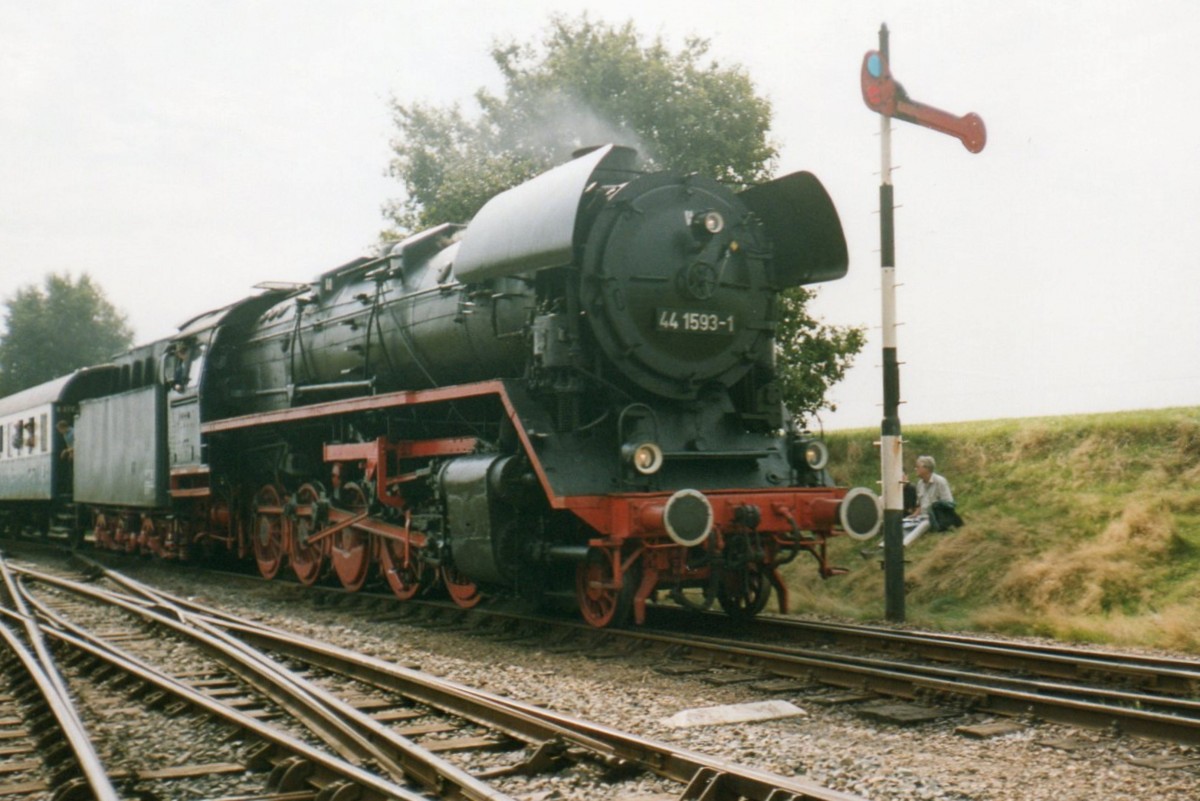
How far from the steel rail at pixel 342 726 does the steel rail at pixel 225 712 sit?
4.5 inches

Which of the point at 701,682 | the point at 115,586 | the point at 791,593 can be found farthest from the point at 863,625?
the point at 115,586

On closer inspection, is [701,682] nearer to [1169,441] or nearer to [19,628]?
[19,628]

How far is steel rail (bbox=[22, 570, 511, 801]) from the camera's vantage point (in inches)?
154

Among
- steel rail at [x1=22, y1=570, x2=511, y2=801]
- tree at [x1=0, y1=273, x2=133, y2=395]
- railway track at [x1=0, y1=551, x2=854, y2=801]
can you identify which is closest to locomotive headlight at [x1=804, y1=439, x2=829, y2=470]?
railway track at [x1=0, y1=551, x2=854, y2=801]

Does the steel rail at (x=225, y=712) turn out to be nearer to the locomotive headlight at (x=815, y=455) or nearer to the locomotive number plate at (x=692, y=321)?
the locomotive number plate at (x=692, y=321)

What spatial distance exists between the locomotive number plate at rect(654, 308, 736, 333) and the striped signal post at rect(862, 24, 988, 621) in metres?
1.67

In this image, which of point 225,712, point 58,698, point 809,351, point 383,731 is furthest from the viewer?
point 809,351

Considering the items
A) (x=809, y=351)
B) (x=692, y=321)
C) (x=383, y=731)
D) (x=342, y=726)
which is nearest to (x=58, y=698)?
(x=342, y=726)

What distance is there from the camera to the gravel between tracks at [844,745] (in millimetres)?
4027

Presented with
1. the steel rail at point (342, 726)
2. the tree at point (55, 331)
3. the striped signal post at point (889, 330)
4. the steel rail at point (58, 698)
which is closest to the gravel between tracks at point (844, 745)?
the steel rail at point (342, 726)

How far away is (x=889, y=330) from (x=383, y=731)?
19.5 feet

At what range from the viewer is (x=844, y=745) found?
471 centimetres

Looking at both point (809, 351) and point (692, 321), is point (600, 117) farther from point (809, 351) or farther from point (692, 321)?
point (692, 321)

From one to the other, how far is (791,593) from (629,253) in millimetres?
4395
